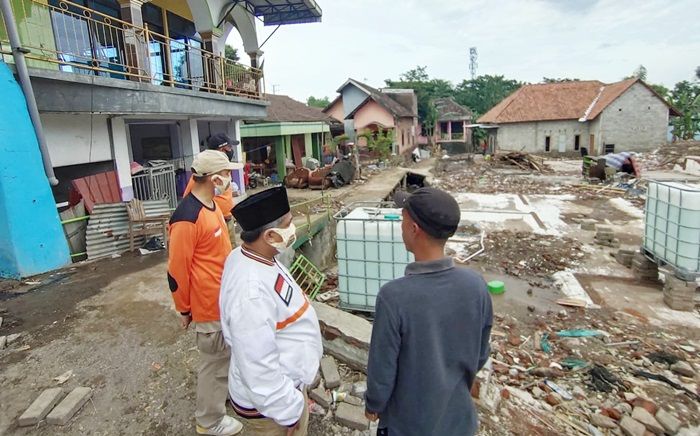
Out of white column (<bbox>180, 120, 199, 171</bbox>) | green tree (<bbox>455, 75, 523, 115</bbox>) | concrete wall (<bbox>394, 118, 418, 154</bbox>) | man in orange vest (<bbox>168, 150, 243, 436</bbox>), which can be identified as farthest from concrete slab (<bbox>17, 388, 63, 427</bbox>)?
green tree (<bbox>455, 75, 523, 115</bbox>)

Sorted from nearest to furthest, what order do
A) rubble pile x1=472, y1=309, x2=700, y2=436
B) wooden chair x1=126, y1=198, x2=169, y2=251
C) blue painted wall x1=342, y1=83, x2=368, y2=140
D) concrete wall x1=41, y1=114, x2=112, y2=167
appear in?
rubble pile x1=472, y1=309, x2=700, y2=436
concrete wall x1=41, y1=114, x2=112, y2=167
wooden chair x1=126, y1=198, x2=169, y2=251
blue painted wall x1=342, y1=83, x2=368, y2=140

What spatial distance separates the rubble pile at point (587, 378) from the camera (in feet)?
10.8

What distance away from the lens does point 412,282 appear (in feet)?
5.23

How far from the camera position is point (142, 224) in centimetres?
668

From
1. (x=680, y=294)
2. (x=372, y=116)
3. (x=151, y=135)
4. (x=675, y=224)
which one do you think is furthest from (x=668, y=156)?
(x=151, y=135)

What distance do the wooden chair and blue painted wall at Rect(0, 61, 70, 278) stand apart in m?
1.10

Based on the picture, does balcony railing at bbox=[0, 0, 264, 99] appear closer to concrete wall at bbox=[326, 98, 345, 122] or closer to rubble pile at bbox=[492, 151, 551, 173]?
rubble pile at bbox=[492, 151, 551, 173]

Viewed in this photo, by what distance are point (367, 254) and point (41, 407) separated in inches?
129

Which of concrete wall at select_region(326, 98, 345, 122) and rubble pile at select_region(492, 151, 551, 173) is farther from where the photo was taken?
concrete wall at select_region(326, 98, 345, 122)

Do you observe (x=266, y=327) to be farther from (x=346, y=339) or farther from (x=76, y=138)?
(x=76, y=138)

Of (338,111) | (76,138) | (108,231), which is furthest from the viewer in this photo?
(338,111)

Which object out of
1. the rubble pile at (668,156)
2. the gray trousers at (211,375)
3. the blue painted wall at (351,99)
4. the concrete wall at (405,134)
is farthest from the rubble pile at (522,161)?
the gray trousers at (211,375)

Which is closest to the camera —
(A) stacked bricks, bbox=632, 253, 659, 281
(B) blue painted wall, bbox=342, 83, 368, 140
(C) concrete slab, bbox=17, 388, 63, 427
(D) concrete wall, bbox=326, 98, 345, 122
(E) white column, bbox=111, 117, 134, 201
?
(C) concrete slab, bbox=17, 388, 63, 427

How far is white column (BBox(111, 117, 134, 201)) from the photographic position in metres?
7.30
